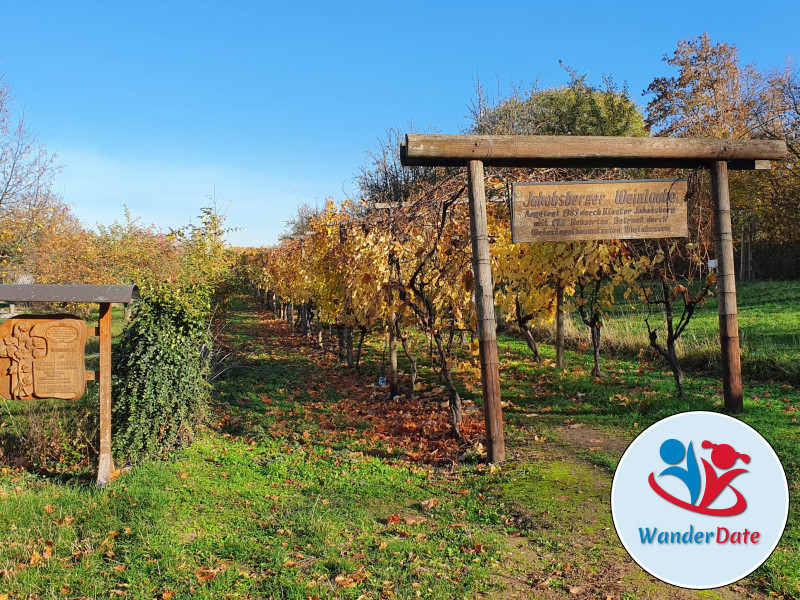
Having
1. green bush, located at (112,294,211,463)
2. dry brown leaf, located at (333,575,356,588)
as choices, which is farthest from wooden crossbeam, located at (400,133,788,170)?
dry brown leaf, located at (333,575,356,588)

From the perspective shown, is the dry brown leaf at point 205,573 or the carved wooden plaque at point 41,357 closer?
the dry brown leaf at point 205,573

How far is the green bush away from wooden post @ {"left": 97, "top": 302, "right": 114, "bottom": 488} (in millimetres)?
215

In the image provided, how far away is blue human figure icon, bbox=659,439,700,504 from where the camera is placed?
2.52 m

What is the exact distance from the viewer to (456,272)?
6.89 m

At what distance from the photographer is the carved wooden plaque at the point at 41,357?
533 centimetres

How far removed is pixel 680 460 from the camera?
8.29 feet

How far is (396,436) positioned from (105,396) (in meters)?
3.12

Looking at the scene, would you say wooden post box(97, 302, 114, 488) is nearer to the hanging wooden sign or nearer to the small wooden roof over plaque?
the small wooden roof over plaque

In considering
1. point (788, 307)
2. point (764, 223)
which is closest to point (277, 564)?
point (788, 307)

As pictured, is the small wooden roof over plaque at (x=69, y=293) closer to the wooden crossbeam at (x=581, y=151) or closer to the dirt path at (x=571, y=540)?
the wooden crossbeam at (x=581, y=151)

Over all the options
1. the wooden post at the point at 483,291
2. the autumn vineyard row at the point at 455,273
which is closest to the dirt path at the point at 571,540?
the wooden post at the point at 483,291

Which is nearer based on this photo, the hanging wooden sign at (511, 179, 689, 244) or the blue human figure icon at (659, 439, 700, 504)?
the blue human figure icon at (659, 439, 700, 504)

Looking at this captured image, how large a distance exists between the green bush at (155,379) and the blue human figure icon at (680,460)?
4796mm

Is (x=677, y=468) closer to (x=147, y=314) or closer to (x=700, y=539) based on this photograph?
(x=700, y=539)
